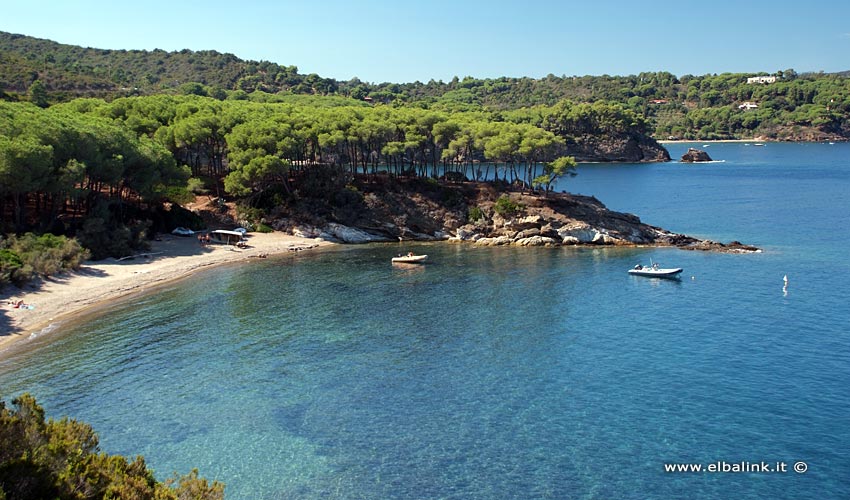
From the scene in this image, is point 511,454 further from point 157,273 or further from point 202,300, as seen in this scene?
point 157,273

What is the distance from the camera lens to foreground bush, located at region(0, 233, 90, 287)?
165 ft

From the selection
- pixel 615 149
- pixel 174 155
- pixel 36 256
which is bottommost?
pixel 36 256

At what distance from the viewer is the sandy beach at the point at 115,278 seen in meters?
47.0

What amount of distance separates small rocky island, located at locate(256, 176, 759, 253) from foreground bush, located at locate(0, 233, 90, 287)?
25.9 m

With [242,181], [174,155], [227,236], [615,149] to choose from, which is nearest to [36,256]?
[227,236]

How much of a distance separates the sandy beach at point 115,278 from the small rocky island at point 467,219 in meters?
4.62

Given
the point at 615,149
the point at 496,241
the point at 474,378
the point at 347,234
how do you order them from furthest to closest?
the point at 615,149
the point at 347,234
the point at 496,241
the point at 474,378

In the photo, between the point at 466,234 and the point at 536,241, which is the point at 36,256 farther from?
the point at 536,241

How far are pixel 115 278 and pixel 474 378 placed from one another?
35.5 m

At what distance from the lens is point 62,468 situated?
1816 centimetres

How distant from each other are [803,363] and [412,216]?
50.0 m

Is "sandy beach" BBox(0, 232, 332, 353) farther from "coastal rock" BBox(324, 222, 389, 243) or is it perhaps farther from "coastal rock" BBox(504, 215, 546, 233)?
"coastal rock" BBox(504, 215, 546, 233)

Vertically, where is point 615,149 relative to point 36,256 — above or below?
above

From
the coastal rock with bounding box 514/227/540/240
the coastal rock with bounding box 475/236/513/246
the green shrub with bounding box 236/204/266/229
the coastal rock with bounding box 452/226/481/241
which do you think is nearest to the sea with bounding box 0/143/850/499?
the coastal rock with bounding box 475/236/513/246
